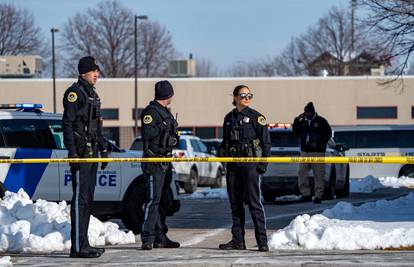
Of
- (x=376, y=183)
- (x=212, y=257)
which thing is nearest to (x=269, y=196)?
(x=376, y=183)

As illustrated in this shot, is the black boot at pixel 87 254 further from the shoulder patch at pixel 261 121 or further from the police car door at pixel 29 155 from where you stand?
the police car door at pixel 29 155

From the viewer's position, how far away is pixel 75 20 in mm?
80125

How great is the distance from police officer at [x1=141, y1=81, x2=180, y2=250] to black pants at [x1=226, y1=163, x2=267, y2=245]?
764mm

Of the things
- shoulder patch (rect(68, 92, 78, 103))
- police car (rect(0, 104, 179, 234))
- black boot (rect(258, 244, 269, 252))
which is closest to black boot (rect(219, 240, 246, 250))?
black boot (rect(258, 244, 269, 252))

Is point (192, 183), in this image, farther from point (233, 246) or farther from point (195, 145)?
point (233, 246)

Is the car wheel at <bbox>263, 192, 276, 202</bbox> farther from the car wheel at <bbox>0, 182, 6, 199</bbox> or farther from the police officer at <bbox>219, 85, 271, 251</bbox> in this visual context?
the police officer at <bbox>219, 85, 271, 251</bbox>

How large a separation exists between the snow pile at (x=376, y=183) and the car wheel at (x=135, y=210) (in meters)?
12.0

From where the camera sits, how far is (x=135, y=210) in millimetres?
13016

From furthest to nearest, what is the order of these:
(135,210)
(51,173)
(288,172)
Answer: (288,172) → (135,210) → (51,173)

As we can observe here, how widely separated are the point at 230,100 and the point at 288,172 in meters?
32.3

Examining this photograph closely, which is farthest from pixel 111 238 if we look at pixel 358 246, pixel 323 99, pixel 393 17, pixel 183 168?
pixel 323 99

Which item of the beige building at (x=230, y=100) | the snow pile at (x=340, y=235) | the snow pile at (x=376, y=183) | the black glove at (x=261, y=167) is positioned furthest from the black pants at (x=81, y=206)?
the beige building at (x=230, y=100)

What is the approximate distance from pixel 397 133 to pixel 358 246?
57.2 feet

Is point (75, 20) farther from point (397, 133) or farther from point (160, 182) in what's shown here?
point (160, 182)
